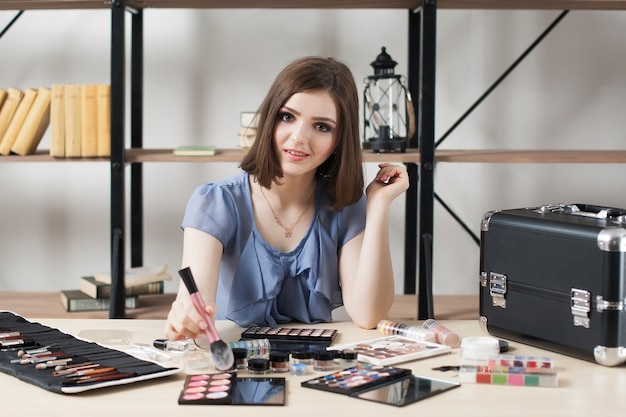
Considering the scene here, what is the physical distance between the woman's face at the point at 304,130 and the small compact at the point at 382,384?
561 millimetres

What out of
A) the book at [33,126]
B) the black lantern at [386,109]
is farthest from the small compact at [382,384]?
the book at [33,126]

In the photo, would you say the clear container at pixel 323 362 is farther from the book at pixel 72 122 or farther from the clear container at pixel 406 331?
the book at pixel 72 122

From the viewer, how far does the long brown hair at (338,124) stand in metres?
1.86

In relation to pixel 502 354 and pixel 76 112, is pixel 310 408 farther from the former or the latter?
pixel 76 112

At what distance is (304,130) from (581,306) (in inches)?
25.3

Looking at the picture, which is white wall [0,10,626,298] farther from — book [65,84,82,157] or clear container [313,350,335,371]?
clear container [313,350,335,371]

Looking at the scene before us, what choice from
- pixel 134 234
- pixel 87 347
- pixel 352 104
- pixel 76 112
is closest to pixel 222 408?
pixel 87 347

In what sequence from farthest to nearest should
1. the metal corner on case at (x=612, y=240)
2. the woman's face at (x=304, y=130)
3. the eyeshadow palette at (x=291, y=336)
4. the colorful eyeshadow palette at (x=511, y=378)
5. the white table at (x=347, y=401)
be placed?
the woman's face at (x=304, y=130), the eyeshadow palette at (x=291, y=336), the metal corner on case at (x=612, y=240), the colorful eyeshadow palette at (x=511, y=378), the white table at (x=347, y=401)

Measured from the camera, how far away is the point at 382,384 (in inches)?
52.7

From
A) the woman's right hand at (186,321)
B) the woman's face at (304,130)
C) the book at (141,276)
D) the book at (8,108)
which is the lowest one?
the book at (141,276)

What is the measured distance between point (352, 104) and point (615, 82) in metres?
1.55

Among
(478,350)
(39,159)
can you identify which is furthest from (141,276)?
(478,350)

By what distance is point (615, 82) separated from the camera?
124 inches

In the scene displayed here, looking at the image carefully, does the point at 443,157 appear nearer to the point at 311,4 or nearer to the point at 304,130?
the point at 311,4
